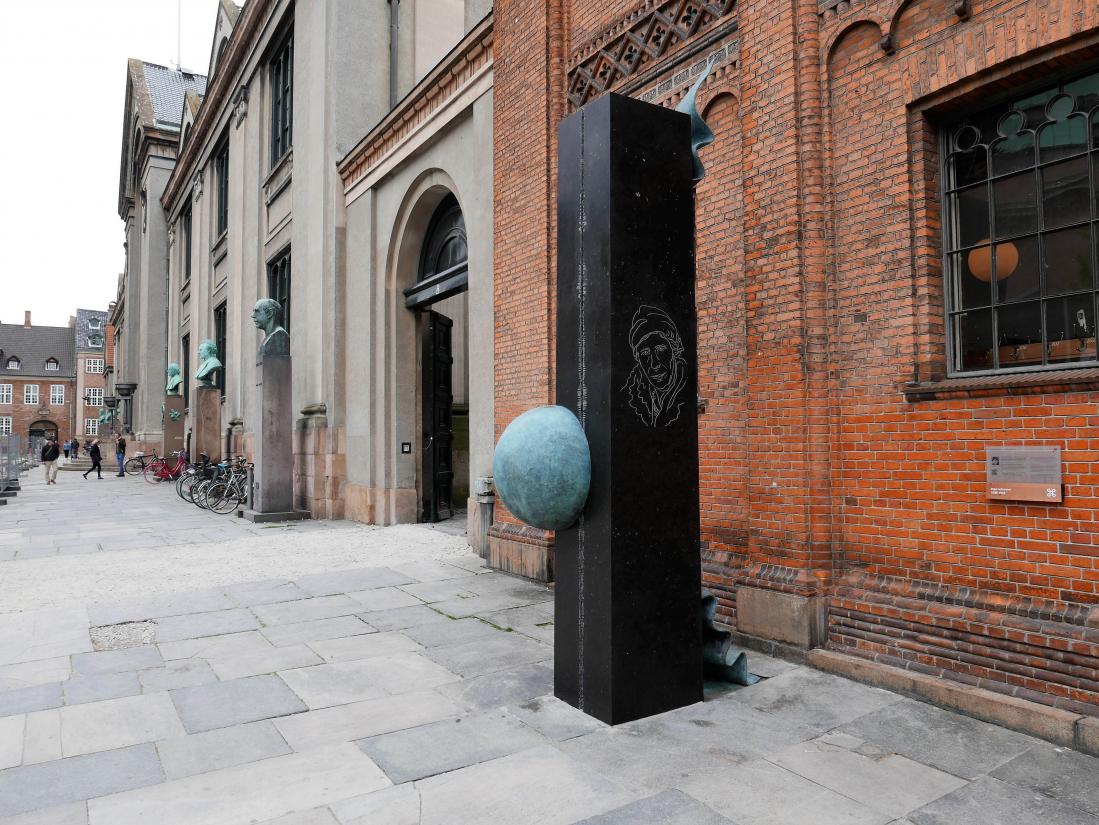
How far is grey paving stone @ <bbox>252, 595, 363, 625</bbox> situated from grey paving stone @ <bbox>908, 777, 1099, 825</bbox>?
4802 millimetres

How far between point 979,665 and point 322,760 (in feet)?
11.6

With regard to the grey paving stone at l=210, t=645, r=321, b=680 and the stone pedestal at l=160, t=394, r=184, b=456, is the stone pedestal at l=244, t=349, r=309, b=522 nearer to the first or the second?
the grey paving stone at l=210, t=645, r=321, b=680

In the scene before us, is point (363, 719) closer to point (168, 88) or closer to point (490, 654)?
point (490, 654)

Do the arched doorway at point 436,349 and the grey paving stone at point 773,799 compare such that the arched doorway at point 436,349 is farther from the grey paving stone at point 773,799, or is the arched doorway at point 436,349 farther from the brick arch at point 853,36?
the grey paving stone at point 773,799

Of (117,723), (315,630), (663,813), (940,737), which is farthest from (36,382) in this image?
(940,737)

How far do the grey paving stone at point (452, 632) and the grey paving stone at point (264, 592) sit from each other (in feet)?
5.93

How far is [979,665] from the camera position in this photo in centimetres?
418

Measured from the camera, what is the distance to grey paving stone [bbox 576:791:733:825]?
293 cm

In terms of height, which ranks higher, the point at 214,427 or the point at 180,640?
the point at 214,427

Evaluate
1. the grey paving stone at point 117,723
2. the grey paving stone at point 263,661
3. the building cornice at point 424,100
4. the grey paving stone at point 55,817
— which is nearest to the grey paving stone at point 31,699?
the grey paving stone at point 117,723

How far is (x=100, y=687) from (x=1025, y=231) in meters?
6.19

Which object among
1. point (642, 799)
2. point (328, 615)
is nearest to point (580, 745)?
point (642, 799)

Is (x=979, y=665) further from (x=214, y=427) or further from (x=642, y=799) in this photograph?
(x=214, y=427)

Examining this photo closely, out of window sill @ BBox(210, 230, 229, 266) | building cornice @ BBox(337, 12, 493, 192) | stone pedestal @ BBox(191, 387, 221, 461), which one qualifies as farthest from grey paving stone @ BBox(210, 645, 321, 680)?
window sill @ BBox(210, 230, 229, 266)
